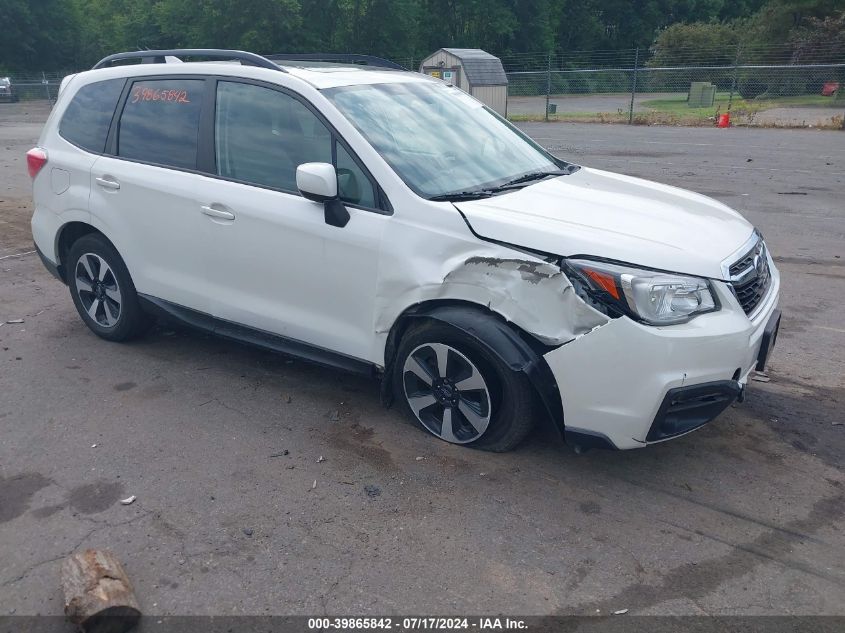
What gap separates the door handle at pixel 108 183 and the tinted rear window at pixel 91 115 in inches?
8.4

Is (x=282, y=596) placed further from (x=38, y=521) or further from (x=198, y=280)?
(x=198, y=280)

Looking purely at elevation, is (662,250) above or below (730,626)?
above

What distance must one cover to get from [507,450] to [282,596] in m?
1.40

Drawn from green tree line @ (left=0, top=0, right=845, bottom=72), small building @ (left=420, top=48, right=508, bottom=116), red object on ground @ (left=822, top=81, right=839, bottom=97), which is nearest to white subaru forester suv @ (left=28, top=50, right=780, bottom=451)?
small building @ (left=420, top=48, right=508, bottom=116)

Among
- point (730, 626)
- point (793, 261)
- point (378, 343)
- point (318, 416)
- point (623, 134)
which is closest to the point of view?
point (730, 626)

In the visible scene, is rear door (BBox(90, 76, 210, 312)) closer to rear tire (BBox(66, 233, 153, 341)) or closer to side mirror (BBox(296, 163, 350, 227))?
rear tire (BBox(66, 233, 153, 341))

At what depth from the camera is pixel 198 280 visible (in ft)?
15.6

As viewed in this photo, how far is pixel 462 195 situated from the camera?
3977 millimetres

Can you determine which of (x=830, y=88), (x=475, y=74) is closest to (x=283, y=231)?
(x=475, y=74)

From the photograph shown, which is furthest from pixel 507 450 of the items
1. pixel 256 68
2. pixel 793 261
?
pixel 793 261

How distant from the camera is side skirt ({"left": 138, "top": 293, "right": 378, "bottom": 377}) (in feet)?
14.0

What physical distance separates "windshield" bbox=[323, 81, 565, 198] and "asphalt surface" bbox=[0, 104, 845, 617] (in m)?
1.39

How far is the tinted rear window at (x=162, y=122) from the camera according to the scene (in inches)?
187

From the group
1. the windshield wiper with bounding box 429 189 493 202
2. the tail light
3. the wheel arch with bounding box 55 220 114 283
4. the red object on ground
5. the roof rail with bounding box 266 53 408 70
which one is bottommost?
the red object on ground
